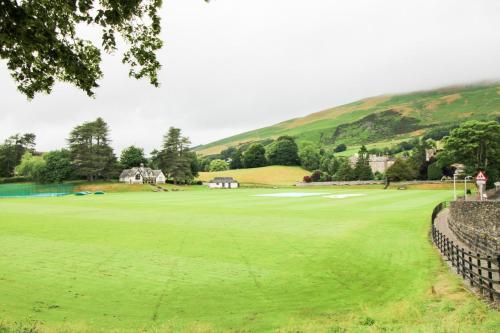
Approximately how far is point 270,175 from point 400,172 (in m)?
56.0

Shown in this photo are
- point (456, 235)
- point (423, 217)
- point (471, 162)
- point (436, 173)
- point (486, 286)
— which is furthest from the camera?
point (436, 173)

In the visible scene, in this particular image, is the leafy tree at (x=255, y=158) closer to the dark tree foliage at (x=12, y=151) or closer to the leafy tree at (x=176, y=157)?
the leafy tree at (x=176, y=157)

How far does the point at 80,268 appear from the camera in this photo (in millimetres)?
17828

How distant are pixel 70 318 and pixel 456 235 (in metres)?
23.9

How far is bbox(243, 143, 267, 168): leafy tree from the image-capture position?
18562cm

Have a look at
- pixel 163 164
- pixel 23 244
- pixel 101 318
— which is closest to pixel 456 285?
pixel 101 318

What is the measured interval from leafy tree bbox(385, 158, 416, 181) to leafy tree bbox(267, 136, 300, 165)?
75532mm

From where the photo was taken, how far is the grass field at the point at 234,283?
1183 centimetres

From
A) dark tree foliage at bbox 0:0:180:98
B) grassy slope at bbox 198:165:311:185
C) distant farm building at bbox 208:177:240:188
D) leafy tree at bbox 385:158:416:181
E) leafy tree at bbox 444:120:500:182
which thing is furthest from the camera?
grassy slope at bbox 198:165:311:185

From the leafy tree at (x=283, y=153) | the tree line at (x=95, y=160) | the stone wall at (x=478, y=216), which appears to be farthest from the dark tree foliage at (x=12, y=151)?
the stone wall at (x=478, y=216)

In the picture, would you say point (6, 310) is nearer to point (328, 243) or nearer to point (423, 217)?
point (328, 243)

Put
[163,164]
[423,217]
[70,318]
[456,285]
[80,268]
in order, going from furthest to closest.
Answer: [163,164], [423,217], [80,268], [456,285], [70,318]

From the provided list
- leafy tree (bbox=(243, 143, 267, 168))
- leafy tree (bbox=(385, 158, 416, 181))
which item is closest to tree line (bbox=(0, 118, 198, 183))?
leafy tree (bbox=(243, 143, 267, 168))

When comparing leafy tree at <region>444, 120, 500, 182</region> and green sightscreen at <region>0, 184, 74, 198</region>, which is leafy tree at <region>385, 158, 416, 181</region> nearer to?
leafy tree at <region>444, 120, 500, 182</region>
